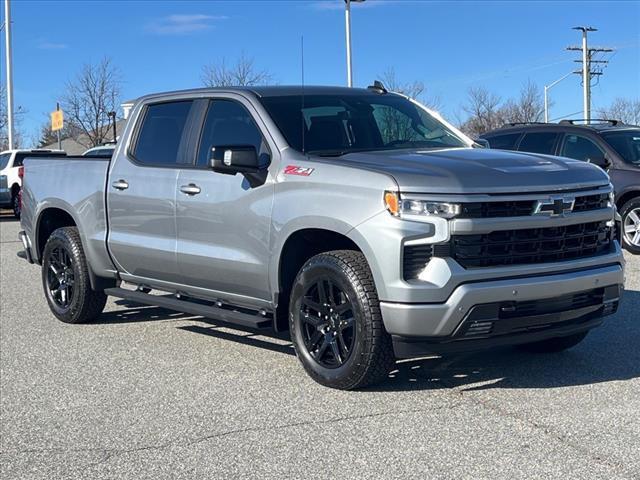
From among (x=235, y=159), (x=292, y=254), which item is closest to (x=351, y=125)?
(x=235, y=159)

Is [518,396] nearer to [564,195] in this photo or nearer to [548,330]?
[548,330]

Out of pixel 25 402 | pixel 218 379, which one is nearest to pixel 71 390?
pixel 25 402

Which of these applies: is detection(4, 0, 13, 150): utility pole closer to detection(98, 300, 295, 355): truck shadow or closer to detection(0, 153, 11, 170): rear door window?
detection(0, 153, 11, 170): rear door window

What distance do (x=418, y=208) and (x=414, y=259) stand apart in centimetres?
29

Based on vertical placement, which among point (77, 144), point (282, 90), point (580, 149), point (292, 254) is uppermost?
point (77, 144)

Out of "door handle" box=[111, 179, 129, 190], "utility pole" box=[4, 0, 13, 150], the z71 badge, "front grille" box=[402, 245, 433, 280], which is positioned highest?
"utility pole" box=[4, 0, 13, 150]

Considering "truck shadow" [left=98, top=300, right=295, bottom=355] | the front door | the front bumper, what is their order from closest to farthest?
the front bumper, the front door, "truck shadow" [left=98, top=300, right=295, bottom=355]

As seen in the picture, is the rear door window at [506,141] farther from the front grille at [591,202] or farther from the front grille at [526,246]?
the front grille at [526,246]

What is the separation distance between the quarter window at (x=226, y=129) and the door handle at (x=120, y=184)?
87 cm

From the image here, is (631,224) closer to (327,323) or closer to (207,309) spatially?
(207,309)

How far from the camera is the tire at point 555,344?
6090mm

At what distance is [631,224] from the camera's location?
11797 millimetres

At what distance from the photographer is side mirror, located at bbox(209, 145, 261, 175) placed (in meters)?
5.66

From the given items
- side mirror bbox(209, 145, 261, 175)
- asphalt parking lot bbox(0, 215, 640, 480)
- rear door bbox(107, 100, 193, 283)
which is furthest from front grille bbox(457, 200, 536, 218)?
rear door bbox(107, 100, 193, 283)
